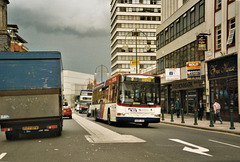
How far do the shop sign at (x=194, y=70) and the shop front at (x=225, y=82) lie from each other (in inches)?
59.5

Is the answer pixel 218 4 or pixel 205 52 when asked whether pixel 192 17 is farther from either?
pixel 218 4

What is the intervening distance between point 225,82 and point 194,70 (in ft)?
15.9

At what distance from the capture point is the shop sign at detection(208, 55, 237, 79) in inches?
988

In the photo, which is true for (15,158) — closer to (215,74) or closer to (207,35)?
(215,74)

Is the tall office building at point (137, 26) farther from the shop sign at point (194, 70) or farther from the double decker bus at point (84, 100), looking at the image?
the shop sign at point (194, 70)

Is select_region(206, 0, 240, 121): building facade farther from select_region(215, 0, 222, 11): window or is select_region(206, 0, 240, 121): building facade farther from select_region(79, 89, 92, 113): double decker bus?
select_region(79, 89, 92, 113): double decker bus

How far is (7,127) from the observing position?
1268cm

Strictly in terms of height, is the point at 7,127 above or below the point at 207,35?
below

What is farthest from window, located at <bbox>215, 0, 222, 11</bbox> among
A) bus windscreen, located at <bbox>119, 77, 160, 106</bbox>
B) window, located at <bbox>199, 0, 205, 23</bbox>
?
bus windscreen, located at <bbox>119, 77, 160, 106</bbox>

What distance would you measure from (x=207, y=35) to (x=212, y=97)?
5.26 meters

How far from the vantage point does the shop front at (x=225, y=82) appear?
25109 mm

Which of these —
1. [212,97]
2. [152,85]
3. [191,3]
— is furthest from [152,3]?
[152,85]

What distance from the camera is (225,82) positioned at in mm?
26547

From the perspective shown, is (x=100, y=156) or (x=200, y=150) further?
(x=200, y=150)
